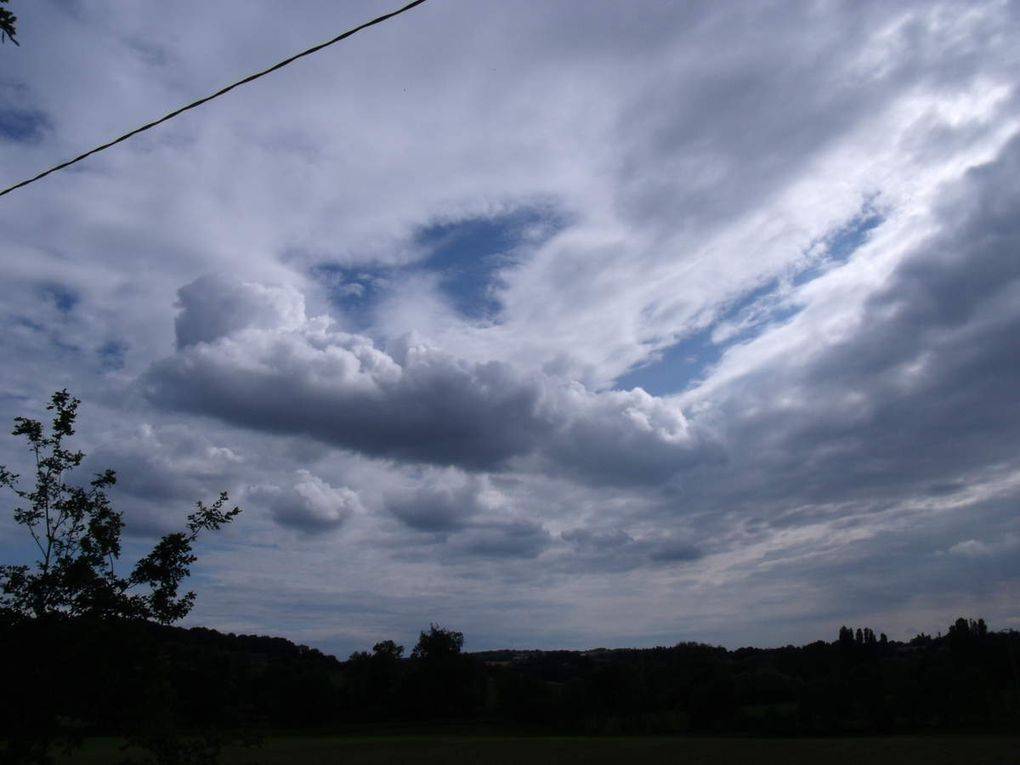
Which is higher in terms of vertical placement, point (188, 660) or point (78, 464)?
point (78, 464)

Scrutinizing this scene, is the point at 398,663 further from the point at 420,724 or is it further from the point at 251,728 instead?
the point at 251,728

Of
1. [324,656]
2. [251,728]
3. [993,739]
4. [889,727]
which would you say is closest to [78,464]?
[251,728]

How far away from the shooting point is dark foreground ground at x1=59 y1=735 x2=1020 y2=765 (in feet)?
208

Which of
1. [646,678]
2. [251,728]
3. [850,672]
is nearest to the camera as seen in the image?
[251,728]

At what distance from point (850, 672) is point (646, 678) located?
96.5 feet

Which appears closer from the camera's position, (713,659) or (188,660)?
(188,660)

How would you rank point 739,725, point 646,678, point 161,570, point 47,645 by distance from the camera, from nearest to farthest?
point 47,645 < point 161,570 < point 739,725 < point 646,678

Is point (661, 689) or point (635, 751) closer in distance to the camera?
point (635, 751)

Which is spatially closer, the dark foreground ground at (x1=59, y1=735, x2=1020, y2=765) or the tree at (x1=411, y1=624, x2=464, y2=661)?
the dark foreground ground at (x1=59, y1=735, x2=1020, y2=765)

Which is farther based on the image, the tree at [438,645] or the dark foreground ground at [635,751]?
the tree at [438,645]

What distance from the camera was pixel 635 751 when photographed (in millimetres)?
77000

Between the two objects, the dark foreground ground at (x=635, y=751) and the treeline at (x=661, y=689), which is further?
the treeline at (x=661, y=689)

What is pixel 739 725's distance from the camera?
106 meters

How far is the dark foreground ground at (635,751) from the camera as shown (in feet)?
208
